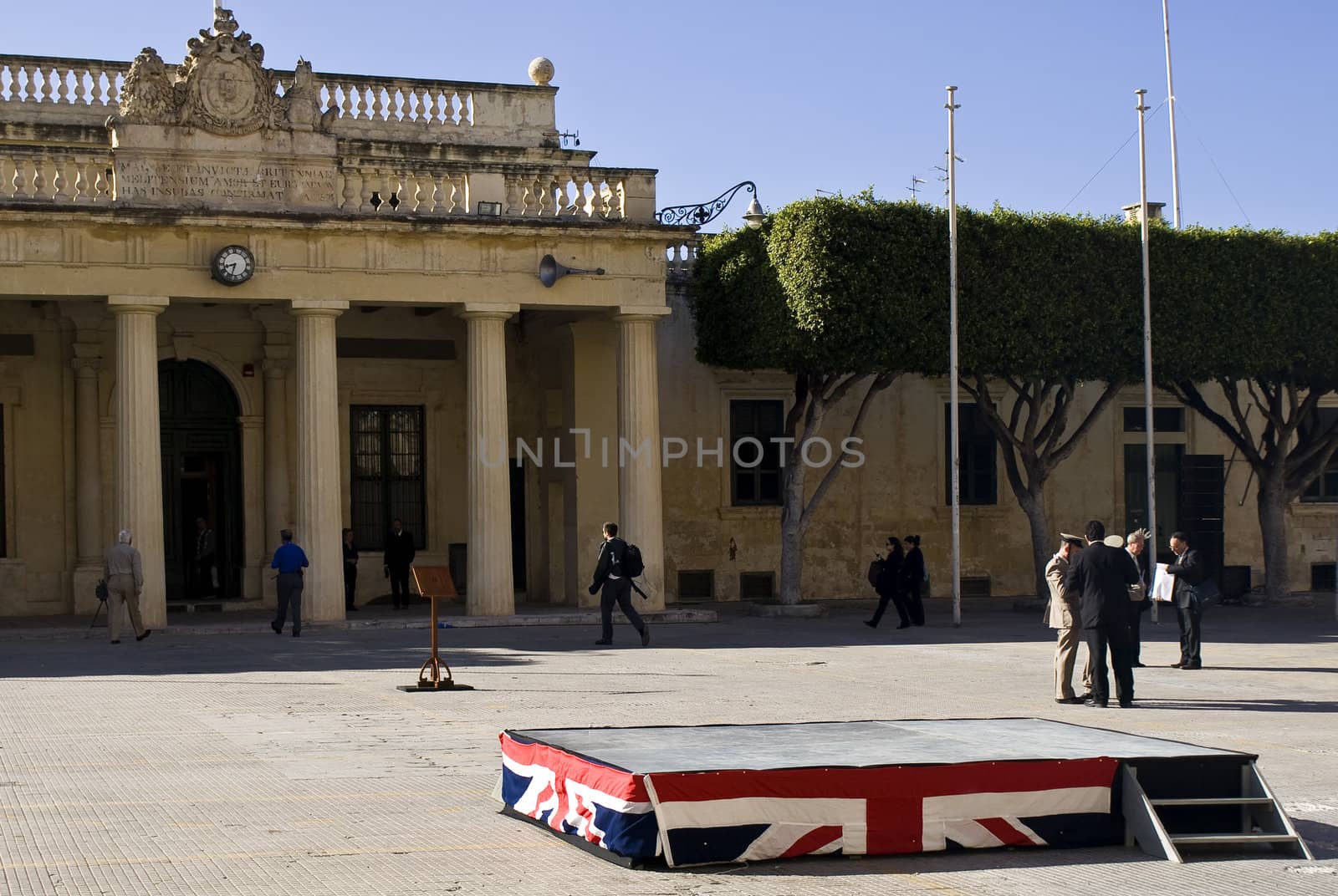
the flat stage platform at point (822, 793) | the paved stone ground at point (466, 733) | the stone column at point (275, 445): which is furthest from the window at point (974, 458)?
the flat stage platform at point (822, 793)

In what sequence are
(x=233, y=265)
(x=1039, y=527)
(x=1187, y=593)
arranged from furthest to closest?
(x=1039, y=527), (x=233, y=265), (x=1187, y=593)

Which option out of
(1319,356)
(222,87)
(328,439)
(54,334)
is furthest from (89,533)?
(1319,356)

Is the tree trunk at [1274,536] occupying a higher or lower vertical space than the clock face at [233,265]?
lower

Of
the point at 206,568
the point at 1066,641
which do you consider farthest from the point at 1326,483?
the point at 1066,641

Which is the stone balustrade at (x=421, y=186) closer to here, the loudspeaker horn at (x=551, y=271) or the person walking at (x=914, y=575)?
the loudspeaker horn at (x=551, y=271)

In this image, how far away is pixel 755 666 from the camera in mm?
19406

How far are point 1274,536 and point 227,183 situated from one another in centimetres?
1900

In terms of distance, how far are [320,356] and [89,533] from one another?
5.36 meters

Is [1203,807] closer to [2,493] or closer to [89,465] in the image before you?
[89,465]

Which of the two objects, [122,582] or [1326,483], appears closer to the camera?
[122,582]

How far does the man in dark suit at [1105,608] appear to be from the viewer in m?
15.2

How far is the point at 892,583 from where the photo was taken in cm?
2534

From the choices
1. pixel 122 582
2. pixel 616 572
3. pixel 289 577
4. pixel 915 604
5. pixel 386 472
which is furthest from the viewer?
pixel 386 472

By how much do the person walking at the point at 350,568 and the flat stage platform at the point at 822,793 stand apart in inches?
755
